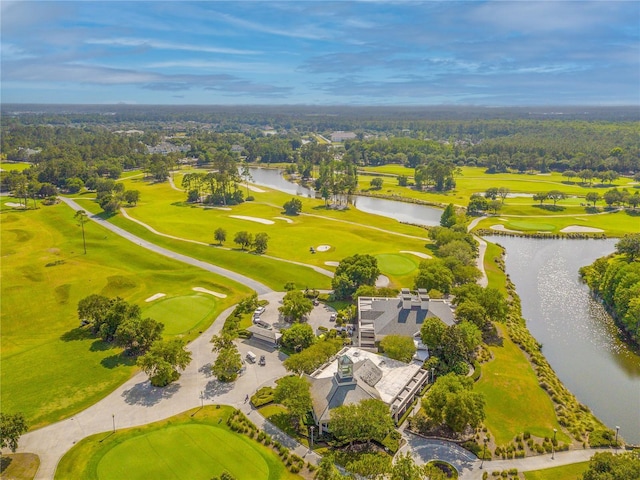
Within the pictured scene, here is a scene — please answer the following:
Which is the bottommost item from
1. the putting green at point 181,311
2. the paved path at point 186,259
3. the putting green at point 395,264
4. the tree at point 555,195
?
the putting green at point 181,311

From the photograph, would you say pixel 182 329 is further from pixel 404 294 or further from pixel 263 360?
pixel 404 294

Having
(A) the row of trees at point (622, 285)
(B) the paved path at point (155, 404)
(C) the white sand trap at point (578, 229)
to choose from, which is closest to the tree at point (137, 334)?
(B) the paved path at point (155, 404)

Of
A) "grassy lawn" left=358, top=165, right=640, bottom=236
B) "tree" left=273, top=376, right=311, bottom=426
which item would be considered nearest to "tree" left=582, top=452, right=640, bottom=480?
"tree" left=273, top=376, right=311, bottom=426

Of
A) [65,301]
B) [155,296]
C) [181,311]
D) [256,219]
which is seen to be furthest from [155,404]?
[256,219]

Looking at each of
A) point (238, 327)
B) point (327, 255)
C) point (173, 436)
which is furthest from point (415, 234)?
point (173, 436)

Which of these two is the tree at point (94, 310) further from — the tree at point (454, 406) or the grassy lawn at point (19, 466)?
the tree at point (454, 406)

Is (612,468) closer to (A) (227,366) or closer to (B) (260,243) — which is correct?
(A) (227,366)
